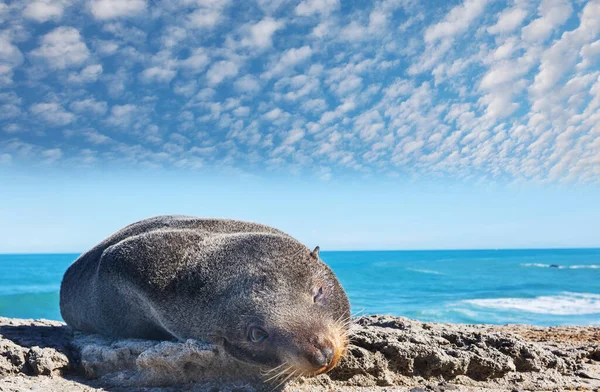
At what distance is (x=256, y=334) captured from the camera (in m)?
4.07

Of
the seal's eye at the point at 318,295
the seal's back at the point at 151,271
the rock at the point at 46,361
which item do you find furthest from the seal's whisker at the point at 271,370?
the rock at the point at 46,361

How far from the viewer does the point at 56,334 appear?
5.89 metres

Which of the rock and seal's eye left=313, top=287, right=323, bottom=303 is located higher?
seal's eye left=313, top=287, right=323, bottom=303

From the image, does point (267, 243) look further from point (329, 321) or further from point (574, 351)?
point (574, 351)

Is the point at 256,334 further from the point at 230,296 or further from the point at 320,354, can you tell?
the point at 320,354

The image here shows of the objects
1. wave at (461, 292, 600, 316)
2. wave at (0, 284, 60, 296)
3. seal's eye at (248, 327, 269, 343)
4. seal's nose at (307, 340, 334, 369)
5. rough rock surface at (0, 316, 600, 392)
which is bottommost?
wave at (0, 284, 60, 296)

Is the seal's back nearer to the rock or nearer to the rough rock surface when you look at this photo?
the rough rock surface

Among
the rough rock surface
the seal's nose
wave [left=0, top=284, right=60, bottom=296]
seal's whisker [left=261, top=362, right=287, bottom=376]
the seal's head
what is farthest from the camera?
wave [left=0, top=284, right=60, bottom=296]

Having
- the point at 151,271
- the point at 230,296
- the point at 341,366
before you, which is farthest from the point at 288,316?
the point at 151,271

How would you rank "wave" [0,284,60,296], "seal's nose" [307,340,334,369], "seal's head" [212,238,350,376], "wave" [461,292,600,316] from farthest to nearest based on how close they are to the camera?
"wave" [0,284,60,296], "wave" [461,292,600,316], "seal's head" [212,238,350,376], "seal's nose" [307,340,334,369]

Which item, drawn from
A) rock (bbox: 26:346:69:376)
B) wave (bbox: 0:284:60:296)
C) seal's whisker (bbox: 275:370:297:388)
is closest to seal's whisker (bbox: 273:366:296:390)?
seal's whisker (bbox: 275:370:297:388)

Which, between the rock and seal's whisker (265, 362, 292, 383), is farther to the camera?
the rock

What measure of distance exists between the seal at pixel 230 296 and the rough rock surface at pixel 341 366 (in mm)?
207

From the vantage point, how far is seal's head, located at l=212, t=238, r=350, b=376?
3.83 m
